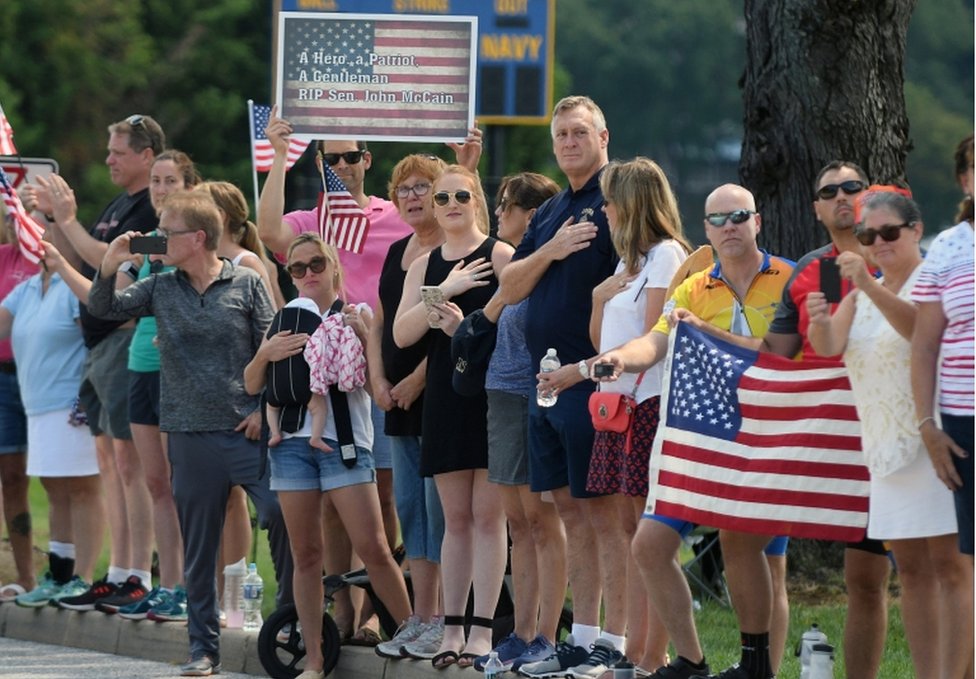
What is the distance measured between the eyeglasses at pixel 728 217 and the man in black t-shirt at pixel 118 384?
437 cm

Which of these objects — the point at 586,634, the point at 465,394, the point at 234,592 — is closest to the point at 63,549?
the point at 234,592

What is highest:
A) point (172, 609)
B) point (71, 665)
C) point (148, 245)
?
point (148, 245)

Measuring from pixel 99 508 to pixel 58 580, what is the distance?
1.56 feet

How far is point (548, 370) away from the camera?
8.49m

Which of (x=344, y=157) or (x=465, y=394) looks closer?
(x=465, y=394)

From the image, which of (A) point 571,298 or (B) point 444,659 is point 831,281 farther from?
(B) point 444,659

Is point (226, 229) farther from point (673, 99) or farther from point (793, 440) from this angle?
point (673, 99)

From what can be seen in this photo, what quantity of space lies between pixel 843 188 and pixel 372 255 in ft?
11.1

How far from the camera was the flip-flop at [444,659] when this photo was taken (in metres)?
9.15

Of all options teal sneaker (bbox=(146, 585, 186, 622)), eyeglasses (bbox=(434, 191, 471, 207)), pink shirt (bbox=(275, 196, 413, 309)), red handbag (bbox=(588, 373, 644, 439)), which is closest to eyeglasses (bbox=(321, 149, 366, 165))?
pink shirt (bbox=(275, 196, 413, 309))

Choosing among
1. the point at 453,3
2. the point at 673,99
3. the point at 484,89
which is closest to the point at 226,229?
the point at 484,89

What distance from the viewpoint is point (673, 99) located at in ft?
276

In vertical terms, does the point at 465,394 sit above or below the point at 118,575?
above

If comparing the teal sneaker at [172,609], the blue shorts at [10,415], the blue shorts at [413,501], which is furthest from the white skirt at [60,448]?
the blue shorts at [413,501]
